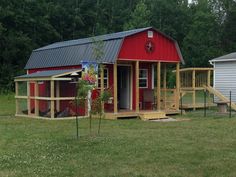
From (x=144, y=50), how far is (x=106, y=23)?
34913 millimetres

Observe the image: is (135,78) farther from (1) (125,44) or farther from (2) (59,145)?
(2) (59,145)

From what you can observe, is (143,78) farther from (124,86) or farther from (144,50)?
(144,50)

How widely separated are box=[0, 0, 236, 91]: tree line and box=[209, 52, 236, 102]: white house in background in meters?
18.6

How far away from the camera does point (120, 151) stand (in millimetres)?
9305

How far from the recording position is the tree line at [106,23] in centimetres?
4059

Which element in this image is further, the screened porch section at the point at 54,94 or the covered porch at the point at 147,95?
the covered porch at the point at 147,95

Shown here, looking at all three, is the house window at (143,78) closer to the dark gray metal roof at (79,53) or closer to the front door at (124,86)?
the front door at (124,86)

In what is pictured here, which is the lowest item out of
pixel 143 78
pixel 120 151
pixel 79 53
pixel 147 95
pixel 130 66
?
pixel 120 151

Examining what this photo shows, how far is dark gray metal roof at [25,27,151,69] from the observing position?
17.9 m

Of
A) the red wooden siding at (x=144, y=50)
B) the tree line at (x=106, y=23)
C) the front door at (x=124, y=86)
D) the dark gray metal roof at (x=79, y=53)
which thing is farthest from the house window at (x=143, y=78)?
the tree line at (x=106, y=23)

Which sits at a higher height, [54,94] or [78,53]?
[78,53]

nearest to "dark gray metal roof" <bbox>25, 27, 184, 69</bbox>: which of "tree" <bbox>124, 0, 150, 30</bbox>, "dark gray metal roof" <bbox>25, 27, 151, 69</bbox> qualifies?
"dark gray metal roof" <bbox>25, 27, 151, 69</bbox>

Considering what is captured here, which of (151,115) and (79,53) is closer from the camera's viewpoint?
(151,115)

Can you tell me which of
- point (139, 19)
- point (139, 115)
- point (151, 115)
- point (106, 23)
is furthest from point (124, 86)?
point (106, 23)
